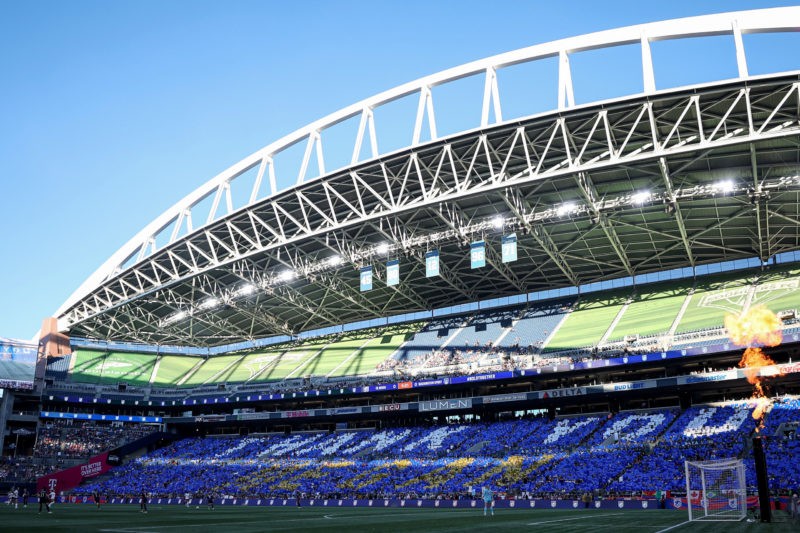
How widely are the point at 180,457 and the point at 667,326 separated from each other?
1970 inches

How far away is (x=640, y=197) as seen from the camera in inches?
1609

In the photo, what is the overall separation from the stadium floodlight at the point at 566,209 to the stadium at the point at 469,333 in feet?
0.44

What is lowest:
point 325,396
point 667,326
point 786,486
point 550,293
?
point 786,486

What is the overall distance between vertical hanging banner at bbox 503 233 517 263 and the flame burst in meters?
14.7

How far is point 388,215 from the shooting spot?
4544 cm

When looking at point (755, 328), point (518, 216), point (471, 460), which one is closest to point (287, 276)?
point (471, 460)

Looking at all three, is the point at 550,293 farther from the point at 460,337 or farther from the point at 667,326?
the point at 667,326

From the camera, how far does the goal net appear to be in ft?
81.3

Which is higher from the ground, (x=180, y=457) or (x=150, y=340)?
(x=150, y=340)

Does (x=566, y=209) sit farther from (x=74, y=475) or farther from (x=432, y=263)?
(x=74, y=475)

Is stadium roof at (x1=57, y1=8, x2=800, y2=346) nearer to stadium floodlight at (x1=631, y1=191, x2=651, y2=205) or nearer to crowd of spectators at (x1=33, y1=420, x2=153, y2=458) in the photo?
stadium floodlight at (x1=631, y1=191, x2=651, y2=205)

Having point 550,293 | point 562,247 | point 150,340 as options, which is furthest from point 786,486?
point 150,340

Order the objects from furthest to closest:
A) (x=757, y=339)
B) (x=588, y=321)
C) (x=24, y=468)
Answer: (x=24, y=468)
(x=588, y=321)
(x=757, y=339)

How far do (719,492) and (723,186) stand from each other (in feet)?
61.9
